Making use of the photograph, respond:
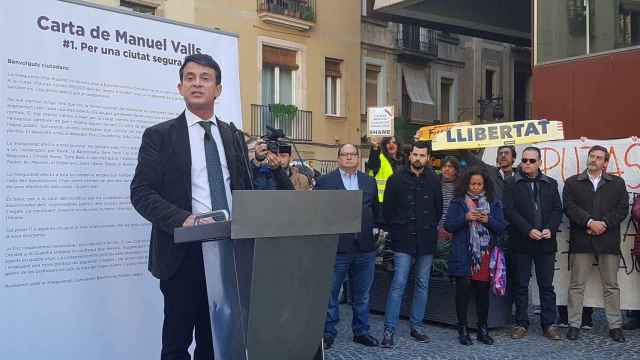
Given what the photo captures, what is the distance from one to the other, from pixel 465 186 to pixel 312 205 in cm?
405

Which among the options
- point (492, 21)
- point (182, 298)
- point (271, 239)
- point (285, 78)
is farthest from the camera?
point (285, 78)

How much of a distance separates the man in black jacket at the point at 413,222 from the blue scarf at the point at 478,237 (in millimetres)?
328

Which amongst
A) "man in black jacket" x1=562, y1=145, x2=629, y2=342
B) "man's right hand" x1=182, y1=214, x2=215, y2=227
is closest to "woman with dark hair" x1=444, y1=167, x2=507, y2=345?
"man in black jacket" x1=562, y1=145, x2=629, y2=342

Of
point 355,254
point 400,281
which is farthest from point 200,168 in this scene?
point 400,281

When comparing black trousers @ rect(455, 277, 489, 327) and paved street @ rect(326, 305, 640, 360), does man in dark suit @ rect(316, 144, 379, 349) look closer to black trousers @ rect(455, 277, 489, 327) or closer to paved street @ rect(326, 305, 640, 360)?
paved street @ rect(326, 305, 640, 360)

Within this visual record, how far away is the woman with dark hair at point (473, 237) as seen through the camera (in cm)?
656

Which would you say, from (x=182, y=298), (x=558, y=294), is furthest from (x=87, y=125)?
(x=558, y=294)

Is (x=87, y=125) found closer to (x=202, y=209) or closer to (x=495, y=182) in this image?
(x=202, y=209)

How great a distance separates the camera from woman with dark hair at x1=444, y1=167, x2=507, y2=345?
6562mm

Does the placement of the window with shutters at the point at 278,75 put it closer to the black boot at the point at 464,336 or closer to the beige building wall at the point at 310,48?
the beige building wall at the point at 310,48

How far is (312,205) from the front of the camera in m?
2.93

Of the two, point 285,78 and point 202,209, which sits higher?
point 285,78

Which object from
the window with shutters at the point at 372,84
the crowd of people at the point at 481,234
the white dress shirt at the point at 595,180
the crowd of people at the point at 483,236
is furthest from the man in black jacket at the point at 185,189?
the window with shutters at the point at 372,84

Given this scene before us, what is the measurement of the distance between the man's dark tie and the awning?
2334 centimetres
